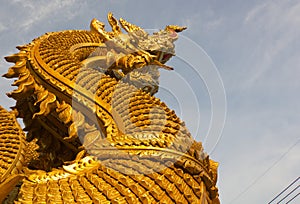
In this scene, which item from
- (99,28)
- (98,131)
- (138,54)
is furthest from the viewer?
(99,28)

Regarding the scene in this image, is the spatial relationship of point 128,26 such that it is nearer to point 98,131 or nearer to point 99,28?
point 99,28

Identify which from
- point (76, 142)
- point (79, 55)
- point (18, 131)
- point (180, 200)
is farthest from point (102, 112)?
point (79, 55)

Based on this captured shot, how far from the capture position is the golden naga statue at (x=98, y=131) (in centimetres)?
171

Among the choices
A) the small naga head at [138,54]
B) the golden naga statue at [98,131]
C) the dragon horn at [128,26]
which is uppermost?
the dragon horn at [128,26]

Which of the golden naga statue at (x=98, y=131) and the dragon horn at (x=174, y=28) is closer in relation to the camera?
the golden naga statue at (x=98, y=131)

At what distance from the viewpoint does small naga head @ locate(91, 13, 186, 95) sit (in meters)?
3.00

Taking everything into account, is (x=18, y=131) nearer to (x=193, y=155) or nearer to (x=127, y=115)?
(x=127, y=115)

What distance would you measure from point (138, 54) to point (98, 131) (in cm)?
94

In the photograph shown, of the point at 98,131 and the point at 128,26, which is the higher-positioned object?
the point at 128,26

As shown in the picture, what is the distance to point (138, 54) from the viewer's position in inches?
120

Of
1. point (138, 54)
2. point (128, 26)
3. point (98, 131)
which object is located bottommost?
point (98, 131)

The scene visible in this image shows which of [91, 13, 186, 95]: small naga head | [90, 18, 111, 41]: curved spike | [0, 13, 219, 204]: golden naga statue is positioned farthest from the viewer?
[90, 18, 111, 41]: curved spike

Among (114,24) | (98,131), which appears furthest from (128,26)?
(98,131)

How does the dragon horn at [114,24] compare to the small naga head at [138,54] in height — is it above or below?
above
